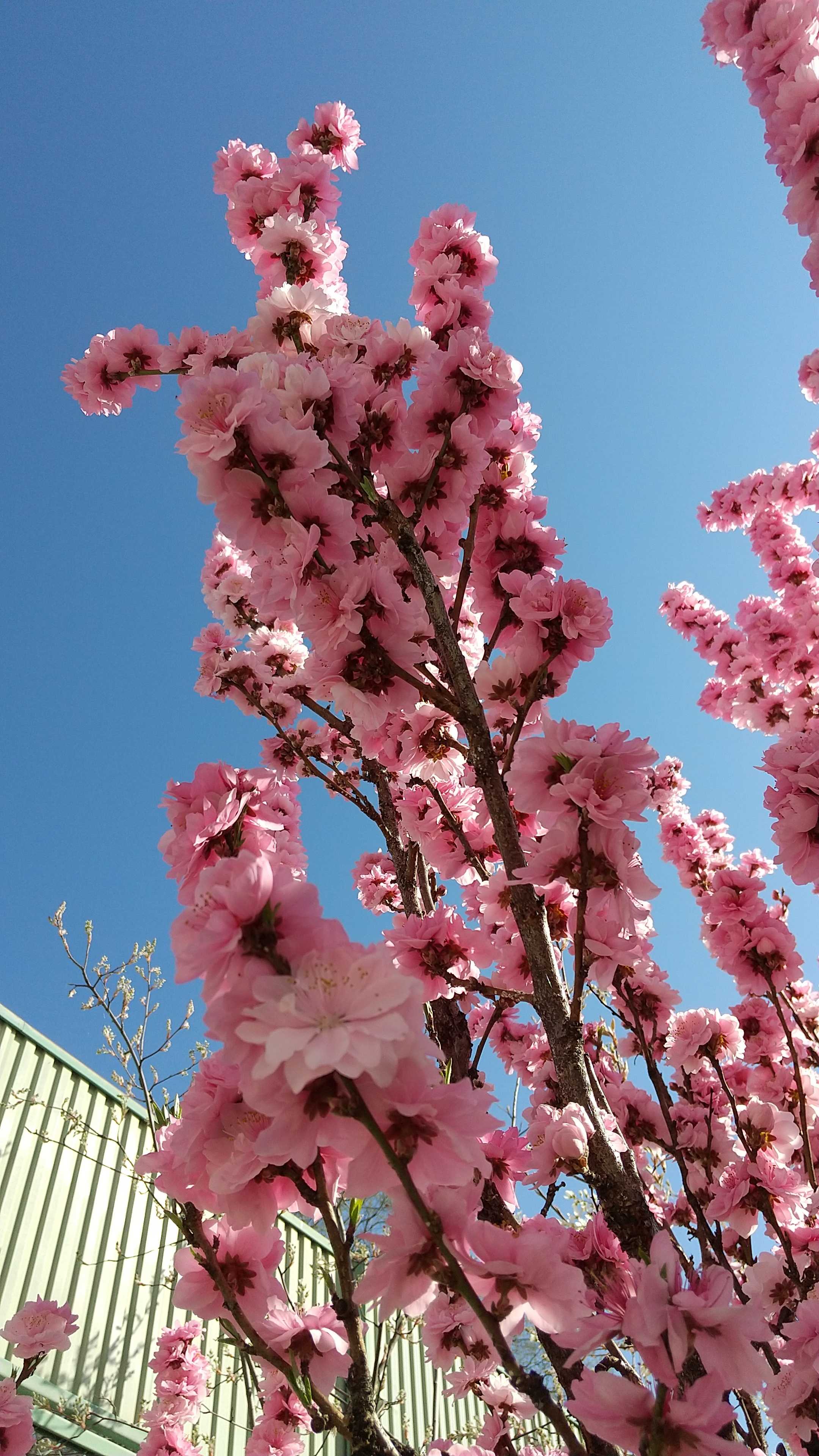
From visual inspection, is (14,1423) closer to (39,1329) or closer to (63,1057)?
(39,1329)

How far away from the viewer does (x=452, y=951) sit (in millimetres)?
2092

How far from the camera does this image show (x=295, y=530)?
1696mm

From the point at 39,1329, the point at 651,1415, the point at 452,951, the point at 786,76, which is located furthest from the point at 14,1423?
the point at 786,76

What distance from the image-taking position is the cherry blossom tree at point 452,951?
811 millimetres

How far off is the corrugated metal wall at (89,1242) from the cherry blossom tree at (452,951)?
4.75 ft

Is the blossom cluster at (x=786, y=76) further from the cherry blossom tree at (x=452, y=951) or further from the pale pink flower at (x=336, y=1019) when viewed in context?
the pale pink flower at (x=336, y=1019)

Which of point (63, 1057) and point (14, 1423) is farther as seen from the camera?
point (63, 1057)

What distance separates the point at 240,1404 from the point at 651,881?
567 centimetres

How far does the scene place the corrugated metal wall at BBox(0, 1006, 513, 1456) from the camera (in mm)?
4234

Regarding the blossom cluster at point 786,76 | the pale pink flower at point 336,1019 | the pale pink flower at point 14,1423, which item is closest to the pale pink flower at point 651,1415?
the pale pink flower at point 336,1019

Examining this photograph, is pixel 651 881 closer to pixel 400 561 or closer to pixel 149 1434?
pixel 400 561

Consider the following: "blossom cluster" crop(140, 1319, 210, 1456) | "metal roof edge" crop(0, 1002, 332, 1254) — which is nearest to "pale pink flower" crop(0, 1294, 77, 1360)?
"blossom cluster" crop(140, 1319, 210, 1456)

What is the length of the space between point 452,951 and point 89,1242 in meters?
4.01

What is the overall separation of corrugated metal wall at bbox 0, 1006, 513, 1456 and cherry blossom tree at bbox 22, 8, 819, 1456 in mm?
1448
